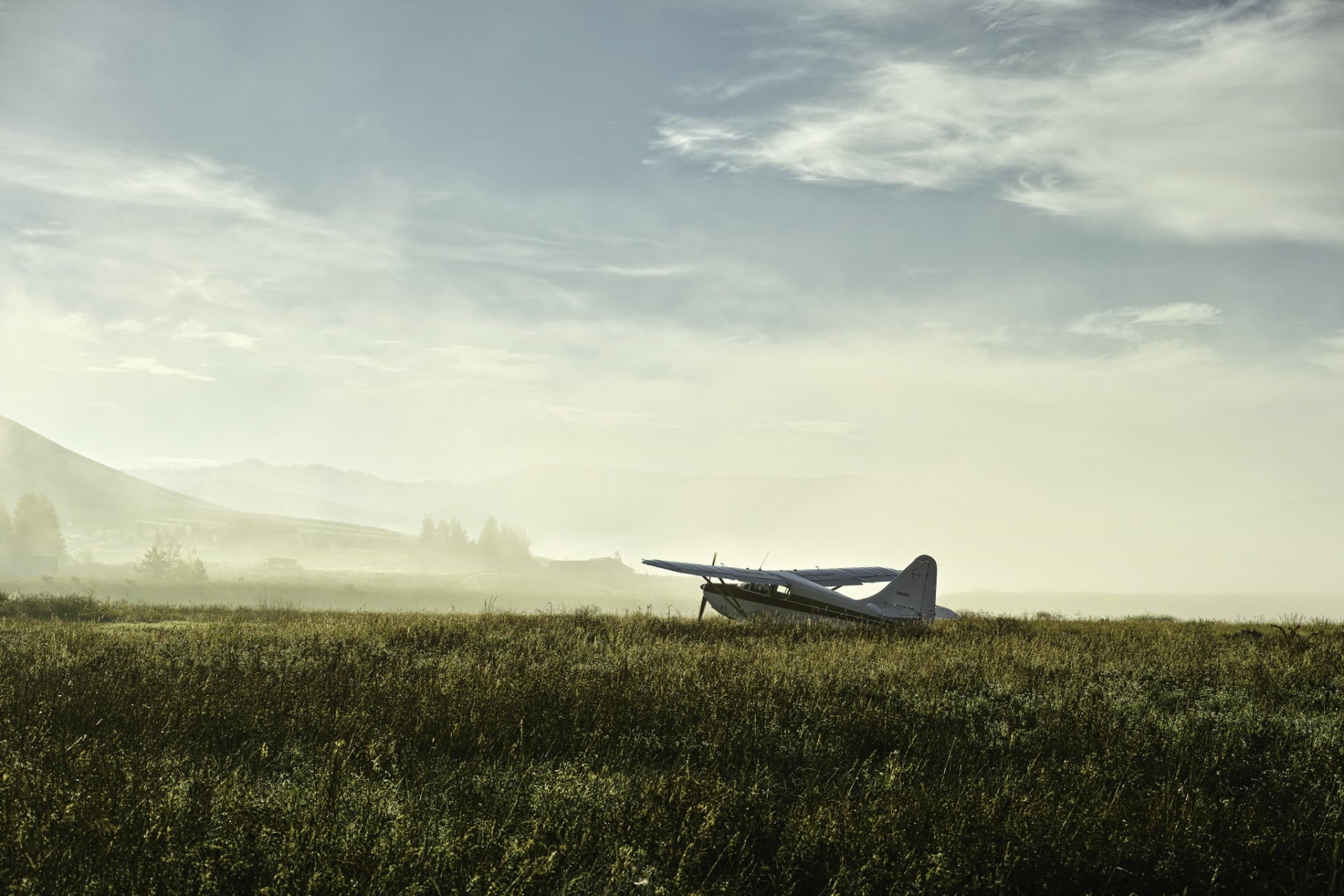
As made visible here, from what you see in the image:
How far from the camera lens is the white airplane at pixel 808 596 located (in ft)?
62.1

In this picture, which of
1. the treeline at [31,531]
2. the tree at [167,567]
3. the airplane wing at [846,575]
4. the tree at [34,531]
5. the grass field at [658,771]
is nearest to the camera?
the grass field at [658,771]

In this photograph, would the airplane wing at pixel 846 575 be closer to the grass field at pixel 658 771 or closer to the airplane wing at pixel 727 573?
the airplane wing at pixel 727 573

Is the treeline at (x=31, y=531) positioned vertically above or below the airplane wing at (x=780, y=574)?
below

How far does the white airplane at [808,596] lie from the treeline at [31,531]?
18744 centimetres

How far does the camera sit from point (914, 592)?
66.4 ft

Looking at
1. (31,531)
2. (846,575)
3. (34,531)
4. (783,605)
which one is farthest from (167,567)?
(783,605)

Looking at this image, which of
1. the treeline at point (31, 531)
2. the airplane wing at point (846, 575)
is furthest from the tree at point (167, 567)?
the airplane wing at point (846, 575)

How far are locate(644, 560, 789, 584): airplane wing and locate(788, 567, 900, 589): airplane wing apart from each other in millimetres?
4773

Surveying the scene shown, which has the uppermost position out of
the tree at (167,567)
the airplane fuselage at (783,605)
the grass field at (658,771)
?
the airplane fuselage at (783,605)

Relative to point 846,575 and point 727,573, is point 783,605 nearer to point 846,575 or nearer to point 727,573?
point 727,573

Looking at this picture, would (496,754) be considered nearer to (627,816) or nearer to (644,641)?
(627,816)

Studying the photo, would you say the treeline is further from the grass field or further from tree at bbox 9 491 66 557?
the grass field

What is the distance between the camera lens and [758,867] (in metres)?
4.68

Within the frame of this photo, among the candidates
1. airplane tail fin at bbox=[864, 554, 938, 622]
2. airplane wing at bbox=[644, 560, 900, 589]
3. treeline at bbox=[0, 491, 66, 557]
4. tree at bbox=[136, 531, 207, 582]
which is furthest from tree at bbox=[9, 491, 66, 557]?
airplane tail fin at bbox=[864, 554, 938, 622]
